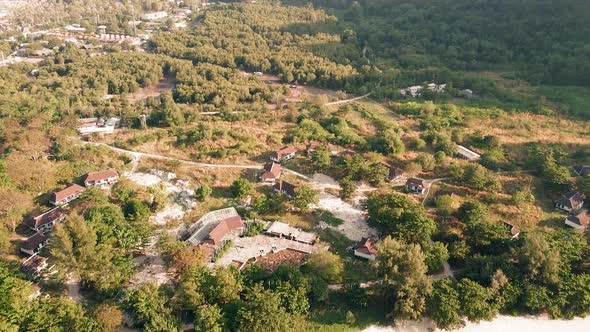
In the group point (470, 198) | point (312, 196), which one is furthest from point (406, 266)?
point (470, 198)

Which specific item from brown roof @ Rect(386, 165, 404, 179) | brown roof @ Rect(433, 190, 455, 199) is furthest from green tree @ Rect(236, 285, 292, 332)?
brown roof @ Rect(386, 165, 404, 179)

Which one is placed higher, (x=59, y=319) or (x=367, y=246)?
(x=367, y=246)

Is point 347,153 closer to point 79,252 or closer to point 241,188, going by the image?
point 241,188

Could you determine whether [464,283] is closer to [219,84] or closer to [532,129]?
[532,129]

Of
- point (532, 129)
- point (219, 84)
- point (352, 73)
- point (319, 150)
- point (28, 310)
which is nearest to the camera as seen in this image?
point (28, 310)


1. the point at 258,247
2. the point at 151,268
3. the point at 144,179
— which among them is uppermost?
the point at 144,179

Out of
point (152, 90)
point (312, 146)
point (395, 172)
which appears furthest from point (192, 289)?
point (152, 90)
